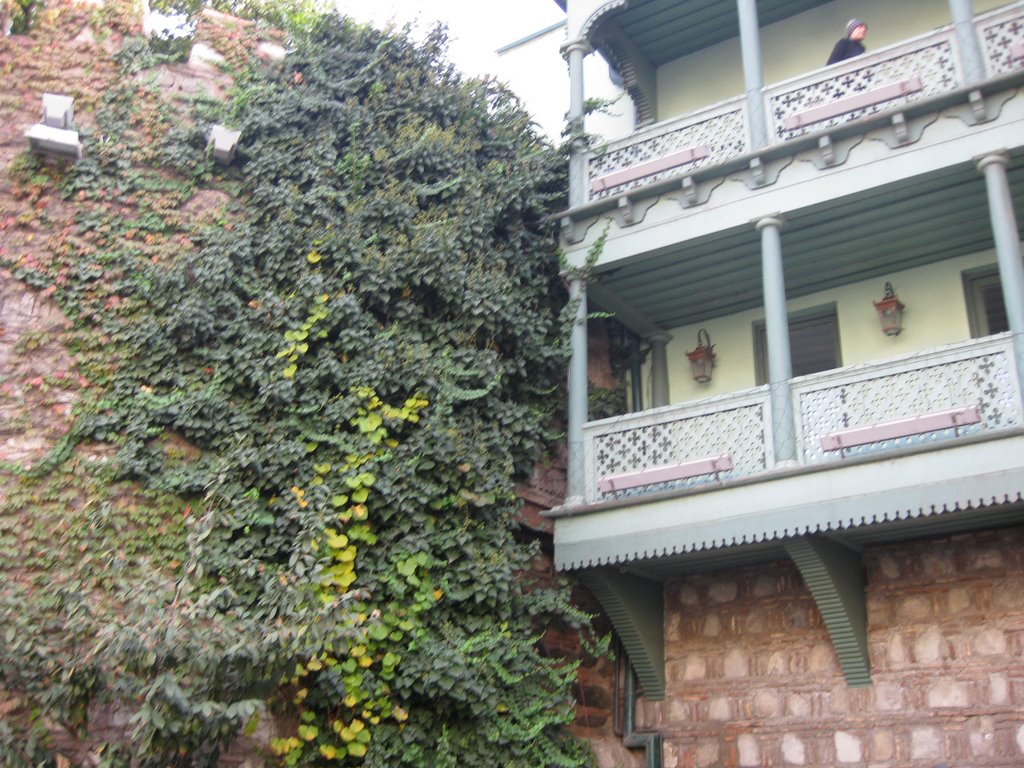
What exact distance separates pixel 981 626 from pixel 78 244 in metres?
7.88

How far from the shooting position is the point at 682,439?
9.96 metres

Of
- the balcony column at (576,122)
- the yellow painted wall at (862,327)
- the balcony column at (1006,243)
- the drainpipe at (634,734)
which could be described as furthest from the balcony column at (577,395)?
the balcony column at (1006,243)

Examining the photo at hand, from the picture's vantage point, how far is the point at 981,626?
29.3 ft

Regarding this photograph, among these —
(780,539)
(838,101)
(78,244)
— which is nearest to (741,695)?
(780,539)

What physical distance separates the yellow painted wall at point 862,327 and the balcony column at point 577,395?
1469 mm

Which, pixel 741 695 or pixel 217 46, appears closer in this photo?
pixel 741 695

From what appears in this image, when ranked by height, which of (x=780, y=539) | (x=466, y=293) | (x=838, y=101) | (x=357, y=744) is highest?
(x=838, y=101)

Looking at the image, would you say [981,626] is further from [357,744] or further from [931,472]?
[357,744]

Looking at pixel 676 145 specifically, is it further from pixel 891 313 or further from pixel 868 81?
pixel 891 313

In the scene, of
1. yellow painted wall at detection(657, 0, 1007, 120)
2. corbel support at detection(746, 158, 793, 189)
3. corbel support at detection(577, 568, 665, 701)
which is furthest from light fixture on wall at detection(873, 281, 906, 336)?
corbel support at detection(577, 568, 665, 701)

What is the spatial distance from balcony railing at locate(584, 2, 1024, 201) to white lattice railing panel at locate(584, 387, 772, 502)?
2.35 metres

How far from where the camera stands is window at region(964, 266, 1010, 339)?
34.4 feet

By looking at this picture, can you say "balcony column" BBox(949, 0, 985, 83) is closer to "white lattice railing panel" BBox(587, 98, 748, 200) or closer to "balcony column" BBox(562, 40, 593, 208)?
"white lattice railing panel" BBox(587, 98, 748, 200)

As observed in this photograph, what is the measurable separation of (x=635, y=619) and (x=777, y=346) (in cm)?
268
